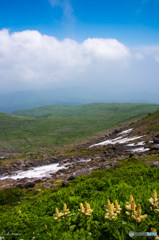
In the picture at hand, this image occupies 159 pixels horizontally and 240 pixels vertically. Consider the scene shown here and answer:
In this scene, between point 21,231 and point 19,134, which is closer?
point 21,231

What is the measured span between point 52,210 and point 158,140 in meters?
21.6

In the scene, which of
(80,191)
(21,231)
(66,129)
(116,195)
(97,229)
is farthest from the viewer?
(66,129)

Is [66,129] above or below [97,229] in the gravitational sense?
below

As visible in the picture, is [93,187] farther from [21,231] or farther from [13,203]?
[13,203]

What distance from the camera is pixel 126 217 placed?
12.8 ft

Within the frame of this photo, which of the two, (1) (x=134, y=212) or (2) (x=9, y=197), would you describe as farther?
(2) (x=9, y=197)

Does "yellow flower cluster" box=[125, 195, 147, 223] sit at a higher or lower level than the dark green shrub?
higher

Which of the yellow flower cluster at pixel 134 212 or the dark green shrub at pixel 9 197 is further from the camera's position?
the dark green shrub at pixel 9 197

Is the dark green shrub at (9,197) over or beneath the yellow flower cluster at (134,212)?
beneath

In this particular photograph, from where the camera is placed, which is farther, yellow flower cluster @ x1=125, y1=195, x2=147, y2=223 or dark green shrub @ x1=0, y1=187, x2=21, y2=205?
dark green shrub @ x1=0, y1=187, x2=21, y2=205

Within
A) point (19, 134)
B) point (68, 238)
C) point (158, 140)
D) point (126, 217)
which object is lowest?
point (19, 134)

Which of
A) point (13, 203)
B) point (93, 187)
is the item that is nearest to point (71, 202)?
point (93, 187)

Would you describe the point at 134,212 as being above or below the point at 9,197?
above

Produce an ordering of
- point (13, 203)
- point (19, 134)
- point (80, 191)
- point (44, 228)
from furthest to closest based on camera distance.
→ point (19, 134)
point (13, 203)
point (80, 191)
point (44, 228)
